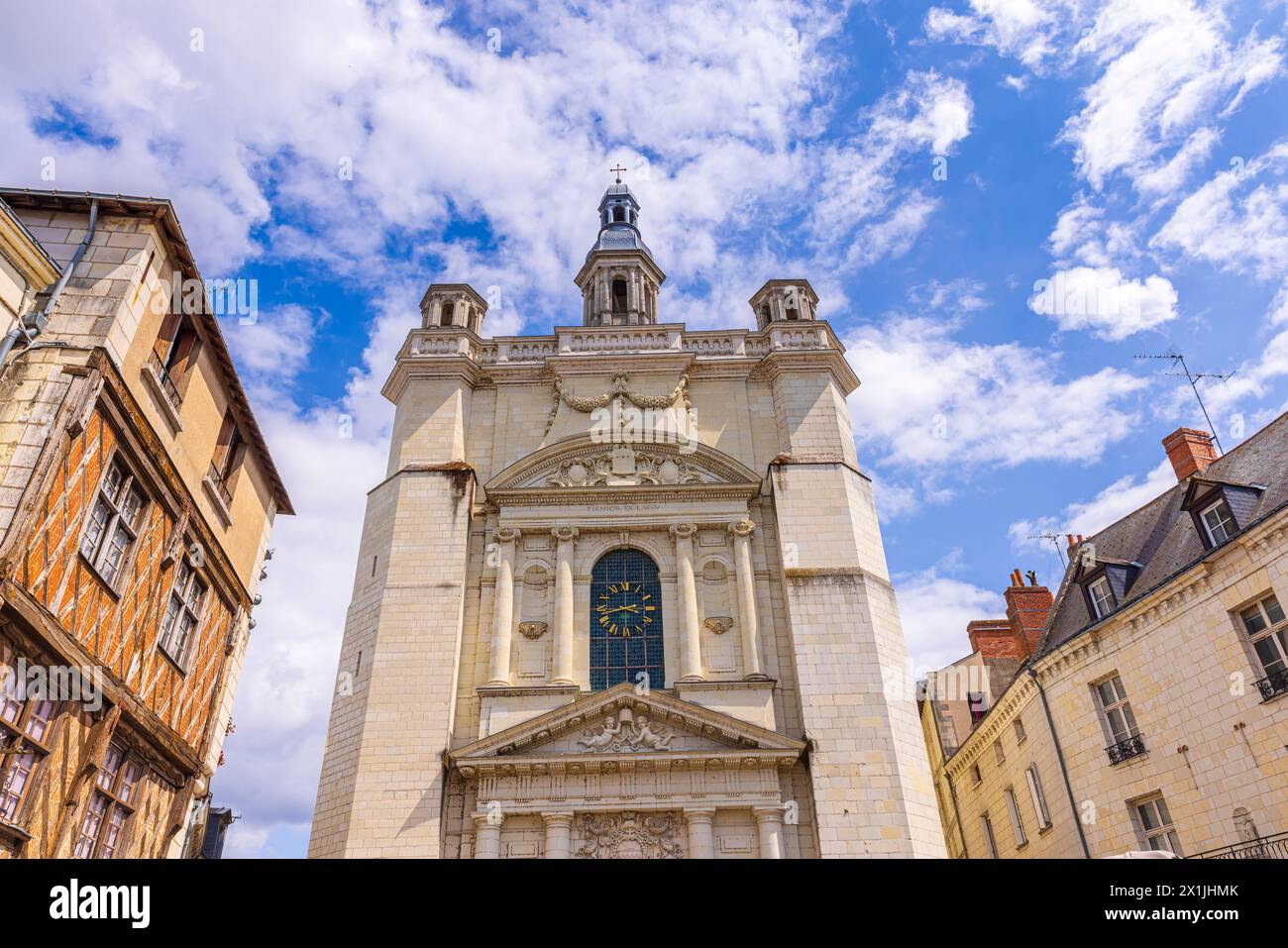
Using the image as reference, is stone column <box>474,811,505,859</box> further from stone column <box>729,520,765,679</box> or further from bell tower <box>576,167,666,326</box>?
bell tower <box>576,167,666,326</box>

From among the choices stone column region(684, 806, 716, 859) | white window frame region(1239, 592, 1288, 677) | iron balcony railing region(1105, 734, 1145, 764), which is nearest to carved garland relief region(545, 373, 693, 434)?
stone column region(684, 806, 716, 859)

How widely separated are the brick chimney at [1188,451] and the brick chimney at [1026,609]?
220 inches

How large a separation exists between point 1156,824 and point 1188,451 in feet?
28.4

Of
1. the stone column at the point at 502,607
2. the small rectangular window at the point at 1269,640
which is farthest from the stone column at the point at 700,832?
the small rectangular window at the point at 1269,640

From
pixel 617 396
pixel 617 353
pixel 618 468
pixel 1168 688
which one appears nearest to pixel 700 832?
pixel 618 468

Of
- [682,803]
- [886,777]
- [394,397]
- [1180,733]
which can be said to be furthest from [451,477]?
[1180,733]

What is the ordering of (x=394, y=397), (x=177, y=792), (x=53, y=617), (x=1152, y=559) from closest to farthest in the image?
(x=53, y=617) → (x=177, y=792) → (x=1152, y=559) → (x=394, y=397)

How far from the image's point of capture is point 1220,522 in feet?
51.2

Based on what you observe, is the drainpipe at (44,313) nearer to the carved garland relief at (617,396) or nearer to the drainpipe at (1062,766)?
the carved garland relief at (617,396)

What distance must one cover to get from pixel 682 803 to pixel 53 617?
9.86 m

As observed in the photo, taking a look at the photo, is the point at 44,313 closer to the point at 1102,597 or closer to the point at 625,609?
the point at 625,609

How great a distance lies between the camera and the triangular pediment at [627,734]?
603 inches

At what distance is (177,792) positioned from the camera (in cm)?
1459
